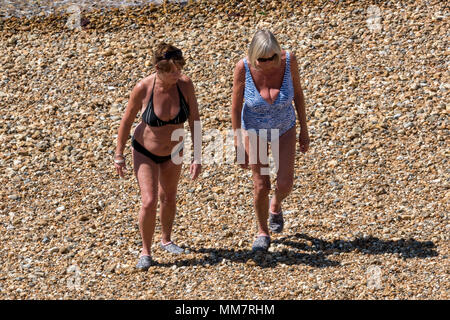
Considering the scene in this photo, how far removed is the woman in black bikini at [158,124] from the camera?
293 inches

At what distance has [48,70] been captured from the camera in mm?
11961

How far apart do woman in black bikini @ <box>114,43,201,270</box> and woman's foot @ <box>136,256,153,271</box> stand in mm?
253

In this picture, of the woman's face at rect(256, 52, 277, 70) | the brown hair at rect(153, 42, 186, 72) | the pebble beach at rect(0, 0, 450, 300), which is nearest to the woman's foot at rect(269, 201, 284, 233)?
the pebble beach at rect(0, 0, 450, 300)

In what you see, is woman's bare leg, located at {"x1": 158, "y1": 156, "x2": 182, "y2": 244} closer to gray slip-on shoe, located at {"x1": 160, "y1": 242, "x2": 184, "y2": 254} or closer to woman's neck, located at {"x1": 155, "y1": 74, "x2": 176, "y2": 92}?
gray slip-on shoe, located at {"x1": 160, "y1": 242, "x2": 184, "y2": 254}

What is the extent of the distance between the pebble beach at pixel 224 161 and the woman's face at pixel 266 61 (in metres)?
1.72

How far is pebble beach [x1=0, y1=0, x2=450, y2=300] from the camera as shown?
7824 mm

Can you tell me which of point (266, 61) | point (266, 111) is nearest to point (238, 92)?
point (266, 111)

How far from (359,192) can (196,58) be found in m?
3.57

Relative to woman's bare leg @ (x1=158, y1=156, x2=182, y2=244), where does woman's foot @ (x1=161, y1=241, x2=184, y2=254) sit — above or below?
below

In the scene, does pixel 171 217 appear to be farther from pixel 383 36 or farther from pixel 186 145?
pixel 383 36

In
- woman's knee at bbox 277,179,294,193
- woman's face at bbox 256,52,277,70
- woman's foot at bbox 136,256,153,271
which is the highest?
woman's face at bbox 256,52,277,70

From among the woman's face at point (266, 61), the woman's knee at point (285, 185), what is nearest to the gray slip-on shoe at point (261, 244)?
the woman's knee at point (285, 185)

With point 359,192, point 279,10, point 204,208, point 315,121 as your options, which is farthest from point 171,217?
point 279,10

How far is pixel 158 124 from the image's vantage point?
7.52 m
